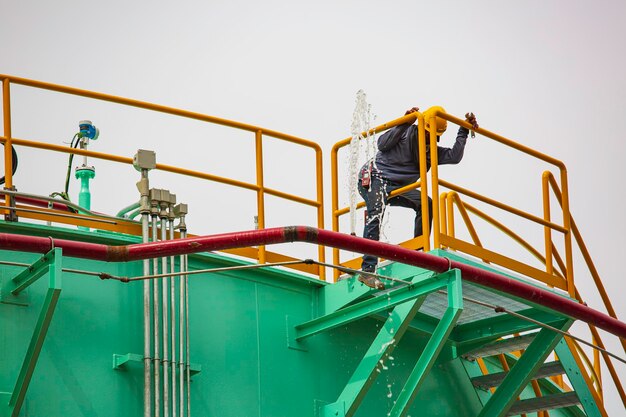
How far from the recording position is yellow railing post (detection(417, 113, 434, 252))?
1449 centimetres

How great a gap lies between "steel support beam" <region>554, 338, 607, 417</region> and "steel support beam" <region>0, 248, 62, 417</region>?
7126 mm

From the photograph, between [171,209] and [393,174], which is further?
[393,174]

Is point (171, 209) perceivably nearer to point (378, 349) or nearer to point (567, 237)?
point (378, 349)

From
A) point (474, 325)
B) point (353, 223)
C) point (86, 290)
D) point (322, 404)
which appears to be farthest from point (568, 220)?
point (86, 290)

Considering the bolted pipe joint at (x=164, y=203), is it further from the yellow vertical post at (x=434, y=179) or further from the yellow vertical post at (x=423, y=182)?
the yellow vertical post at (x=434, y=179)

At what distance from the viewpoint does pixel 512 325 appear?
15.5m

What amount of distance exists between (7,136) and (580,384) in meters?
8.06

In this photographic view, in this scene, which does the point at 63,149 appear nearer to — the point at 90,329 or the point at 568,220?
the point at 90,329

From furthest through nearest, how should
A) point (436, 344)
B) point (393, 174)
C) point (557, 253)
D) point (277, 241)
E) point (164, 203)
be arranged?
point (557, 253), point (393, 174), point (164, 203), point (436, 344), point (277, 241)

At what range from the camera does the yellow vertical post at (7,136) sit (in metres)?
13.8

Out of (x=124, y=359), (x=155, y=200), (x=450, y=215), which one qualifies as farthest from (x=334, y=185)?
(x=124, y=359)

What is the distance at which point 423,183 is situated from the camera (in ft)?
48.1

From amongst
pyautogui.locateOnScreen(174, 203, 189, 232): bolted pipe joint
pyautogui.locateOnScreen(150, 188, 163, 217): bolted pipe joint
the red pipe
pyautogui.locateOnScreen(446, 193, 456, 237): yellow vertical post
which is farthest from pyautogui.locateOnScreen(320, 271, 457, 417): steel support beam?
pyautogui.locateOnScreen(150, 188, 163, 217): bolted pipe joint

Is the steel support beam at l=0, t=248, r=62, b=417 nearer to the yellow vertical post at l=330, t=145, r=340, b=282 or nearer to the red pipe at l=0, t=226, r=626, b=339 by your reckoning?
the red pipe at l=0, t=226, r=626, b=339
